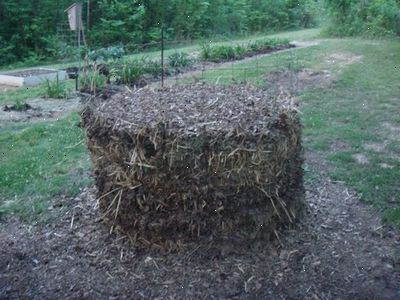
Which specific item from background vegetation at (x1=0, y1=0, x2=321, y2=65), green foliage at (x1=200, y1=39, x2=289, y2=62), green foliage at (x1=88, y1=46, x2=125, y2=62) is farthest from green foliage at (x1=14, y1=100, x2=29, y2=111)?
background vegetation at (x1=0, y1=0, x2=321, y2=65)

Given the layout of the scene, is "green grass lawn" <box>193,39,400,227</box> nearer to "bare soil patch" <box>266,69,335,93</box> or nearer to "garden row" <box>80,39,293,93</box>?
"bare soil patch" <box>266,69,335,93</box>

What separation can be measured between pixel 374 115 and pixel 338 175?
2485mm

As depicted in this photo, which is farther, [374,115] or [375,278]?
[374,115]

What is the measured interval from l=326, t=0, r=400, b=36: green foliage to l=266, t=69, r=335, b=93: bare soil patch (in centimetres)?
562

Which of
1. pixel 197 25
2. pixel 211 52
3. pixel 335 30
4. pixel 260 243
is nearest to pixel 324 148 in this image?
pixel 260 243

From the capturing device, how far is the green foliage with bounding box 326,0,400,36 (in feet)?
49.0

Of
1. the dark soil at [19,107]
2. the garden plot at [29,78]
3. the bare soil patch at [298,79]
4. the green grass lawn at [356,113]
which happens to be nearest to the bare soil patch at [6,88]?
the garden plot at [29,78]

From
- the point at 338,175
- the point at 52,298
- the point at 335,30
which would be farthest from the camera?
the point at 335,30

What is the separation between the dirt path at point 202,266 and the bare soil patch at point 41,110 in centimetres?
351

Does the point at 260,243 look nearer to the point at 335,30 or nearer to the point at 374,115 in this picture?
the point at 374,115

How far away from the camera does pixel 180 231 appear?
149 inches

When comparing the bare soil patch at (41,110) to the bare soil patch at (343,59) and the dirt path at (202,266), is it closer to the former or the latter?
the dirt path at (202,266)

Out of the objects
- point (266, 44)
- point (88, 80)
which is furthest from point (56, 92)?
point (266, 44)

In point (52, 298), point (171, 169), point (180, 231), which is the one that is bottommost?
point (52, 298)
